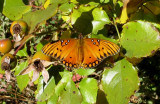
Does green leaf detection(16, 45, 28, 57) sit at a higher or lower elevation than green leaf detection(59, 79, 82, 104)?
higher

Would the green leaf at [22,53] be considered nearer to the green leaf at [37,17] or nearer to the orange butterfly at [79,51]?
the orange butterfly at [79,51]

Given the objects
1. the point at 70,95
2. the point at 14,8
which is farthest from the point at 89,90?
the point at 14,8

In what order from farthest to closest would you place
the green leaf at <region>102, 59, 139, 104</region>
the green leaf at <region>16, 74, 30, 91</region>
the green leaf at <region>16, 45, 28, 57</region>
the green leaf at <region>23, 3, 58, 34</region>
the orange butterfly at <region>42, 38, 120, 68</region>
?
the green leaf at <region>16, 45, 28, 57</region>
the green leaf at <region>16, 74, 30, 91</region>
the orange butterfly at <region>42, 38, 120, 68</region>
the green leaf at <region>102, 59, 139, 104</region>
the green leaf at <region>23, 3, 58, 34</region>

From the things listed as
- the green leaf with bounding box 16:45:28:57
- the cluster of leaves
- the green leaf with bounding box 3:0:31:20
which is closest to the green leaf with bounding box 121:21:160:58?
the cluster of leaves

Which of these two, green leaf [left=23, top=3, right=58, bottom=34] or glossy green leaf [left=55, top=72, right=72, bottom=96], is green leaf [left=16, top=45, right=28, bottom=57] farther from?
green leaf [left=23, top=3, right=58, bottom=34]

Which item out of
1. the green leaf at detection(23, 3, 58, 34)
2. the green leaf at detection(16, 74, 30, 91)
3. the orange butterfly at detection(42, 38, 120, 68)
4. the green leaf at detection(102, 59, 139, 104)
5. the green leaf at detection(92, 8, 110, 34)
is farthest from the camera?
the green leaf at detection(16, 74, 30, 91)

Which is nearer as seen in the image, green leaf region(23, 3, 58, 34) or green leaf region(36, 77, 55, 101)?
green leaf region(23, 3, 58, 34)

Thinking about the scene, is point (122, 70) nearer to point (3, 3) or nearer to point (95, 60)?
point (95, 60)

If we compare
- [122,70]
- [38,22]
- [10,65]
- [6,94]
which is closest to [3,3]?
[10,65]
